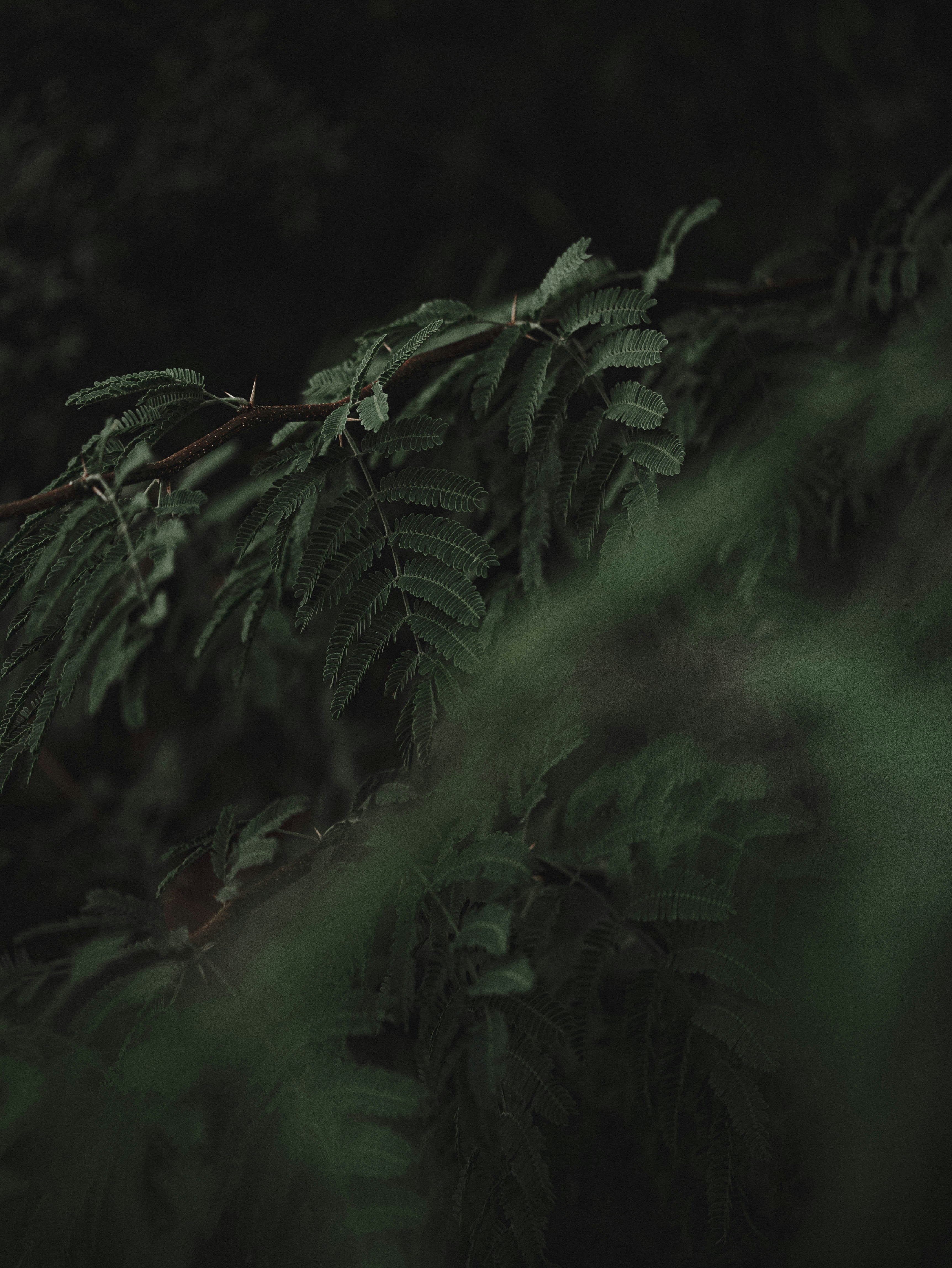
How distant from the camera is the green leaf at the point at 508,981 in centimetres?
49

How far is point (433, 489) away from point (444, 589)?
80 mm

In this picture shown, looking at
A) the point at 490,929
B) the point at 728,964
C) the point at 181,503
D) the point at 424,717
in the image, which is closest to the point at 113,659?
the point at 181,503

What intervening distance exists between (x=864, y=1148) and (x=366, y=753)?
2.92 feet

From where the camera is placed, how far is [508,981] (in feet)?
1.63

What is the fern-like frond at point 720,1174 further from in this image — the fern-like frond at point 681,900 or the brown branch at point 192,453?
the brown branch at point 192,453

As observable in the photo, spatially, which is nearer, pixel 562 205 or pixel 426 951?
pixel 426 951

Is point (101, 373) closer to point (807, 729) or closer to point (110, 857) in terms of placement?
point (110, 857)

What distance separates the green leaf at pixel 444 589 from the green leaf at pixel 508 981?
23 cm

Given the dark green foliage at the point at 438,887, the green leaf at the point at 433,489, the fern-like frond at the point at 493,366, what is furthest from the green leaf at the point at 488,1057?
the fern-like frond at the point at 493,366

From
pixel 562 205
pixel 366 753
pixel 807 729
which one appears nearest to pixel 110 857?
pixel 366 753

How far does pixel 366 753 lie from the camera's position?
4.25ft

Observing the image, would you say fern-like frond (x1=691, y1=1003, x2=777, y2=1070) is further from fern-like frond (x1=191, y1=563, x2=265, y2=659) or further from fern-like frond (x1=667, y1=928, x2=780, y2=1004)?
fern-like frond (x1=191, y1=563, x2=265, y2=659)

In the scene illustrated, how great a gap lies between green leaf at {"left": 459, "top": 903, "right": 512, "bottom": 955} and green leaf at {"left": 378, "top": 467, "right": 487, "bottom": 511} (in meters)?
0.28

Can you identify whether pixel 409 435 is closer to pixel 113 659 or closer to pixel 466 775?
pixel 466 775
